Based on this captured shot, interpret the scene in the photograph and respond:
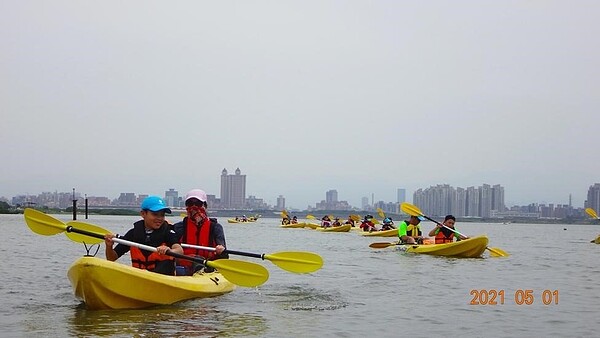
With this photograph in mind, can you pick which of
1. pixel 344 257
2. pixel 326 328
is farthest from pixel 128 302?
pixel 344 257

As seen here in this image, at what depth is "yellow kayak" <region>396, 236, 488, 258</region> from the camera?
18.6m

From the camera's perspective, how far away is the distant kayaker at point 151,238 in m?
8.70

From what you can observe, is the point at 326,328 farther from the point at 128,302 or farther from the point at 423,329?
the point at 128,302

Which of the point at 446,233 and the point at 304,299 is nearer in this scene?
the point at 304,299

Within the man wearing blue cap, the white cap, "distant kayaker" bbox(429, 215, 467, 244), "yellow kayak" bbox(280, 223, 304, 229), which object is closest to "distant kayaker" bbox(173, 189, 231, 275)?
the white cap

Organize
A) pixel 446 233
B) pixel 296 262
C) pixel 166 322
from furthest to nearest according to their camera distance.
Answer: pixel 446 233
pixel 296 262
pixel 166 322

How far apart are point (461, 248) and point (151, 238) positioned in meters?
11.6

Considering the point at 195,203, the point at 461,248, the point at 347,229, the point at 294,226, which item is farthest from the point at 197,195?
the point at 294,226

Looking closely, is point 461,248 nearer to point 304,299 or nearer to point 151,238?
point 304,299

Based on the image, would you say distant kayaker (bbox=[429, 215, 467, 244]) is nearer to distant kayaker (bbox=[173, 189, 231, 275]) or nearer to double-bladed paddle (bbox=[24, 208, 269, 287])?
distant kayaker (bbox=[173, 189, 231, 275])

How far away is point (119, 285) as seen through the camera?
8.45m

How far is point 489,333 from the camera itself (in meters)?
8.07

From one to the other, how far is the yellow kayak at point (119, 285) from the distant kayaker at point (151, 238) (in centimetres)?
28

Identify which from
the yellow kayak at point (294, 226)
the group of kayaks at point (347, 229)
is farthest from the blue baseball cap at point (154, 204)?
the yellow kayak at point (294, 226)
